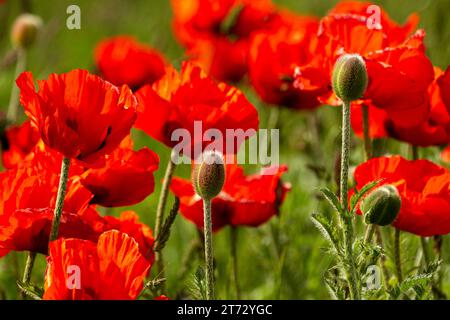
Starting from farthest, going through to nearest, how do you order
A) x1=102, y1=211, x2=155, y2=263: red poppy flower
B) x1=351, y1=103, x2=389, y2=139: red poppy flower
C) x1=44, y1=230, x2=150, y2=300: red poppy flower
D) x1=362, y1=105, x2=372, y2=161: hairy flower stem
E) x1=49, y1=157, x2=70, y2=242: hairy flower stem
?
x1=351, y1=103, x2=389, y2=139: red poppy flower
x1=362, y1=105, x2=372, y2=161: hairy flower stem
x1=102, y1=211, x2=155, y2=263: red poppy flower
x1=49, y1=157, x2=70, y2=242: hairy flower stem
x1=44, y1=230, x2=150, y2=300: red poppy flower

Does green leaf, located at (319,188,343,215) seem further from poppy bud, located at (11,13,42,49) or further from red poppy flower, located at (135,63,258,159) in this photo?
poppy bud, located at (11,13,42,49)

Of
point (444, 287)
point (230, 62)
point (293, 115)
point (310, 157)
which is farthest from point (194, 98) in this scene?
point (293, 115)

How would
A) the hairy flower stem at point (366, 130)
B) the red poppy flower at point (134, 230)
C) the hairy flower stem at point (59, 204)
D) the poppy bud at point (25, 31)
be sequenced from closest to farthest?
1. the hairy flower stem at point (59, 204)
2. the red poppy flower at point (134, 230)
3. the hairy flower stem at point (366, 130)
4. the poppy bud at point (25, 31)

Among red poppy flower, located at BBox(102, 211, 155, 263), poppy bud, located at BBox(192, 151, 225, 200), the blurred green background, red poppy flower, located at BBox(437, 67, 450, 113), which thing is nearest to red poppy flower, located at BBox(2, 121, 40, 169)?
the blurred green background

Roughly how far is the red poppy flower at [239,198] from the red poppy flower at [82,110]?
0.40 meters

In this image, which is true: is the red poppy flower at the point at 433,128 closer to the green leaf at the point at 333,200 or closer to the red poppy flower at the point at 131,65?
the green leaf at the point at 333,200

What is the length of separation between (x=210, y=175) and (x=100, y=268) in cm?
21

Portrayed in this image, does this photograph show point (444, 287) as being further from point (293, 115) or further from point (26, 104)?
point (293, 115)

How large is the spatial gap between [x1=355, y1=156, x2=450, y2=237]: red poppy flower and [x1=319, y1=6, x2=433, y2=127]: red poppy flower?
14 cm

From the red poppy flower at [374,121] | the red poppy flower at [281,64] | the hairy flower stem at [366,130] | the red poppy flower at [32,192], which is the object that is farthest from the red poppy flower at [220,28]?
the red poppy flower at [32,192]

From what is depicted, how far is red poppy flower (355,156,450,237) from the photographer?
144 centimetres

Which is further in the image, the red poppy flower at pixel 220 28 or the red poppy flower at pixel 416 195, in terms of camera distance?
the red poppy flower at pixel 220 28

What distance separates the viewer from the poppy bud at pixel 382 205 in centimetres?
126
